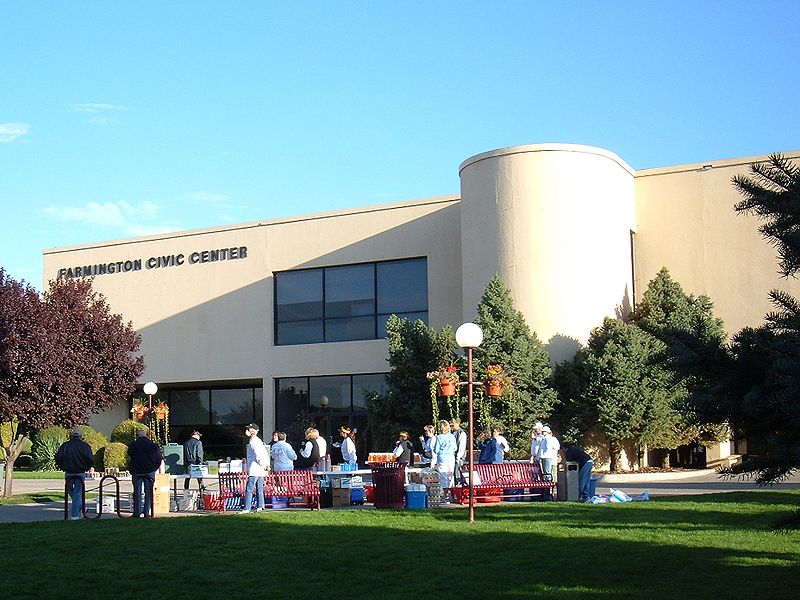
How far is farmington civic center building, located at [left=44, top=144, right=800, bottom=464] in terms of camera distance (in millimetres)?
29922

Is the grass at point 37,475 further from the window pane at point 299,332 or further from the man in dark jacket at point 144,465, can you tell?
the man in dark jacket at point 144,465

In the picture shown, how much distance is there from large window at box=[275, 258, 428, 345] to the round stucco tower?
11.7 ft

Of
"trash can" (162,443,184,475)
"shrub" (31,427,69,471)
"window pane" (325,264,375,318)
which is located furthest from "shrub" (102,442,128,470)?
"window pane" (325,264,375,318)

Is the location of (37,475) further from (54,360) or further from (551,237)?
(551,237)

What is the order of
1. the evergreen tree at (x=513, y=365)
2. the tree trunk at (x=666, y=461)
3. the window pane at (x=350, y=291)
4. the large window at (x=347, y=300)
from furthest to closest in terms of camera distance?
1. the window pane at (x=350, y=291)
2. the large window at (x=347, y=300)
3. the tree trunk at (x=666, y=461)
4. the evergreen tree at (x=513, y=365)

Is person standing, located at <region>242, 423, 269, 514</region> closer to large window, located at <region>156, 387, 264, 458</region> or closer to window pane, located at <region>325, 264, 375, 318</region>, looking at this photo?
window pane, located at <region>325, 264, 375, 318</region>

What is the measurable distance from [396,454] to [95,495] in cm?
674

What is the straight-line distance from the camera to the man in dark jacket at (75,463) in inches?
686

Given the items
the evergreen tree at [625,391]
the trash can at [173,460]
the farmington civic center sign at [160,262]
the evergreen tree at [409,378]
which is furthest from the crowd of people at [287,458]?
the farmington civic center sign at [160,262]

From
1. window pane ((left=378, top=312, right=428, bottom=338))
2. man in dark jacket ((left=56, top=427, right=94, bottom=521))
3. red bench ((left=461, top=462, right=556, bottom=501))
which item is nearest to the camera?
man in dark jacket ((left=56, top=427, right=94, bottom=521))

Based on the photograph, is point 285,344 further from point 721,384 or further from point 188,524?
point 721,384

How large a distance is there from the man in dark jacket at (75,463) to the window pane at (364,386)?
1597 centimetres

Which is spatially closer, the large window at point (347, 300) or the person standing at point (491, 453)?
the person standing at point (491, 453)

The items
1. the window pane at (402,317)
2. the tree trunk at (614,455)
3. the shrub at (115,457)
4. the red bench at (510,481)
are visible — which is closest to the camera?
the red bench at (510,481)
